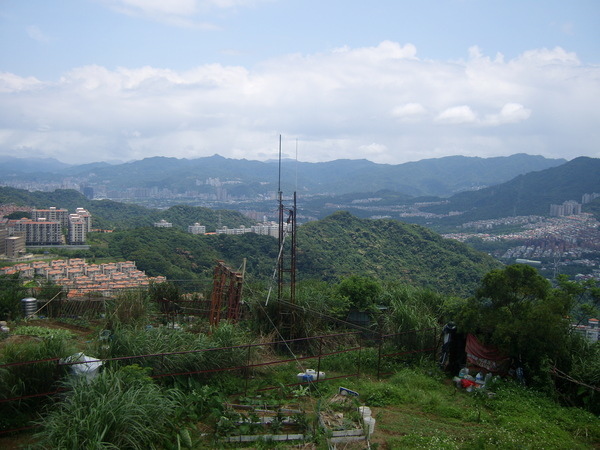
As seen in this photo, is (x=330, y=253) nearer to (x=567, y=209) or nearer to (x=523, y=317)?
(x=523, y=317)

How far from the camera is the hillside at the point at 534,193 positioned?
190 ft

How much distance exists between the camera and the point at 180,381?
6.22 metres

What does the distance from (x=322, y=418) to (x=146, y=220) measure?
64.7m

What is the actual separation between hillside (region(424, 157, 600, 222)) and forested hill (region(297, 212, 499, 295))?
2782 centimetres

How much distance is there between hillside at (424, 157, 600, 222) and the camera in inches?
2279

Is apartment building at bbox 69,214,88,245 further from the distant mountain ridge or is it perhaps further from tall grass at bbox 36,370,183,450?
the distant mountain ridge

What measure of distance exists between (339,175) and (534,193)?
117m

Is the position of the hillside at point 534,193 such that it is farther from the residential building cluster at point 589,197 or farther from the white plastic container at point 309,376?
the white plastic container at point 309,376

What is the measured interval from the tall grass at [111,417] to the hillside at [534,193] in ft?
193

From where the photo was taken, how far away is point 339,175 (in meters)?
178

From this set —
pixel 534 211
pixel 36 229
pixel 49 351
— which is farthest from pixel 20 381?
pixel 534 211

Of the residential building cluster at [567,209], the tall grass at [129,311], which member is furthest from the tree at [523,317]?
the residential building cluster at [567,209]

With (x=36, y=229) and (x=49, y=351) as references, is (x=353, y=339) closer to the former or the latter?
(x=49, y=351)

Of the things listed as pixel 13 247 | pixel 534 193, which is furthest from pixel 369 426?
pixel 534 193
